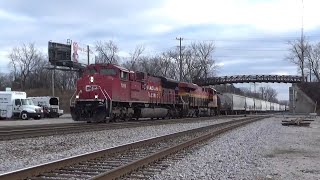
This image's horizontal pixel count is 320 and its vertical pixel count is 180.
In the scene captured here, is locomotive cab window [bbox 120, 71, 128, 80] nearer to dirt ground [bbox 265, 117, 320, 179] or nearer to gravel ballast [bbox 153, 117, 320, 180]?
gravel ballast [bbox 153, 117, 320, 180]

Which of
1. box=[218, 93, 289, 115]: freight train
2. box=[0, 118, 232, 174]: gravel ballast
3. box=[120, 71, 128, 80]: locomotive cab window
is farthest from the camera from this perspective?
box=[218, 93, 289, 115]: freight train

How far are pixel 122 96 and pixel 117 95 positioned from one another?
0.74m

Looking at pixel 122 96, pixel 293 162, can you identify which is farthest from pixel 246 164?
pixel 122 96

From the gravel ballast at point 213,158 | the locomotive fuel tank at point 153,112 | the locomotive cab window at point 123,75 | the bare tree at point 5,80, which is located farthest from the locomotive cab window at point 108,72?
the bare tree at point 5,80

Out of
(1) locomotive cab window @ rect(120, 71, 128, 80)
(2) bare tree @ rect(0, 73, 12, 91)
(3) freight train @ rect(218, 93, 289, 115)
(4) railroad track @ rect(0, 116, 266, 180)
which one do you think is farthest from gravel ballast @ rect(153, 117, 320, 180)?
(2) bare tree @ rect(0, 73, 12, 91)

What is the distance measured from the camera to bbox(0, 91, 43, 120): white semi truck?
1689 inches

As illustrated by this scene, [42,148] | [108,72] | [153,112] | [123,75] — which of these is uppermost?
[108,72]

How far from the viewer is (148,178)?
8.06m

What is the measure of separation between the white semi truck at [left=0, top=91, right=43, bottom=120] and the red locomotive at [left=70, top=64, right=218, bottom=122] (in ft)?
51.1

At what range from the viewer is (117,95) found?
26.7 metres

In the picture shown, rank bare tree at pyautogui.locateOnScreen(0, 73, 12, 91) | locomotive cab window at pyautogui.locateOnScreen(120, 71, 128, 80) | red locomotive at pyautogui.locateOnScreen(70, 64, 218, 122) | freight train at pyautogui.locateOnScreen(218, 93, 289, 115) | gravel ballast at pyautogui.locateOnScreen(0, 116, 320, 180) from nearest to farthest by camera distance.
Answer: gravel ballast at pyautogui.locateOnScreen(0, 116, 320, 180)
red locomotive at pyautogui.locateOnScreen(70, 64, 218, 122)
locomotive cab window at pyautogui.locateOnScreen(120, 71, 128, 80)
freight train at pyautogui.locateOnScreen(218, 93, 289, 115)
bare tree at pyautogui.locateOnScreen(0, 73, 12, 91)

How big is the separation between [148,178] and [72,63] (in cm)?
6960

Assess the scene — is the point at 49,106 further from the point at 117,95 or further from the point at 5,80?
the point at 5,80

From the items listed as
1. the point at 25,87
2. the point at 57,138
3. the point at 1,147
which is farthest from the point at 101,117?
the point at 25,87
